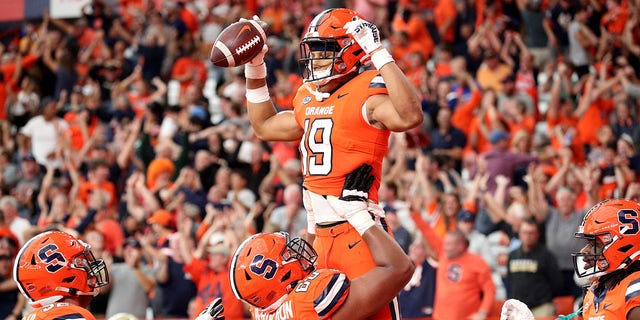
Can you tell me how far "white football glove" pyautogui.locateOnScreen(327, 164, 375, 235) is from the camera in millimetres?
5875

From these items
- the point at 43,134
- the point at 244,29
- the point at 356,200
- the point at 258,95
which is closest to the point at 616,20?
the point at 43,134

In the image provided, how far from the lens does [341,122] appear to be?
6023mm

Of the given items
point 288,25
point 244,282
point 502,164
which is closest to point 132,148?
point 288,25

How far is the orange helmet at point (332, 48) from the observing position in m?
6.07

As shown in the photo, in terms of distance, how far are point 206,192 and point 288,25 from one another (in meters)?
4.40

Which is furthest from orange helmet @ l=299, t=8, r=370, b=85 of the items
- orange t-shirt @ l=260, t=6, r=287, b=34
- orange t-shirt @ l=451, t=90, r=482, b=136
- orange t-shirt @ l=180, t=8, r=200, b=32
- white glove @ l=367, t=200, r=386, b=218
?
orange t-shirt @ l=180, t=8, r=200, b=32

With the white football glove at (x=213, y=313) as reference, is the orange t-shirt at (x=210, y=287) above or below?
below

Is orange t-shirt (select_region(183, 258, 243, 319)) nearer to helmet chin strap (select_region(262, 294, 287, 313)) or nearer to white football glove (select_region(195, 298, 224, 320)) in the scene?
white football glove (select_region(195, 298, 224, 320))

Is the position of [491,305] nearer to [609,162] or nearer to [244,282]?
[609,162]

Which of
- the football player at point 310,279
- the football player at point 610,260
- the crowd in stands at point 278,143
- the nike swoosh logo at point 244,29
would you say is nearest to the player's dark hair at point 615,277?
the football player at point 610,260

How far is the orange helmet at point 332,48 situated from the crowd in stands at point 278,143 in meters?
4.68

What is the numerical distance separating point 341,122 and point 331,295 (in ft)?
3.32

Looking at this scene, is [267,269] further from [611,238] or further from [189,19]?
[189,19]

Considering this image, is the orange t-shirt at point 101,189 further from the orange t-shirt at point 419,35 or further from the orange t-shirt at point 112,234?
the orange t-shirt at point 419,35
